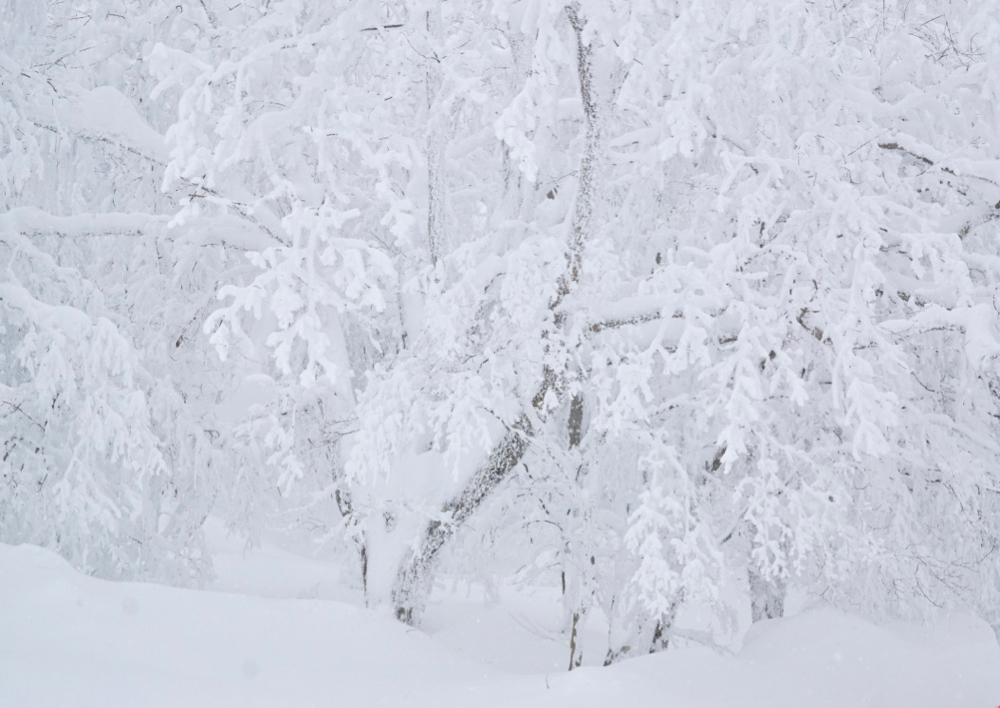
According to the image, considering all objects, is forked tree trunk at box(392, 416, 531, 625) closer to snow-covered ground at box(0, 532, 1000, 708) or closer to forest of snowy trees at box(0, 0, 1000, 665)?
forest of snowy trees at box(0, 0, 1000, 665)

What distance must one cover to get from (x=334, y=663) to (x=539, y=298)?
2.91m

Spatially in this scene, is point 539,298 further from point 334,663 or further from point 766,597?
point 766,597

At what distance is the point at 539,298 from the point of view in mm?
6426

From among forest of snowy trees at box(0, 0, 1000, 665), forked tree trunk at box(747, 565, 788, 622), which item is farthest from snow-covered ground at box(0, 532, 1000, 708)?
forked tree trunk at box(747, 565, 788, 622)

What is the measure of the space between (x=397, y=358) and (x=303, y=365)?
2.27 meters

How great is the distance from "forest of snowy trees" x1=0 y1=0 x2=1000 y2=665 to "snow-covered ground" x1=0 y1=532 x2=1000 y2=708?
0.55m

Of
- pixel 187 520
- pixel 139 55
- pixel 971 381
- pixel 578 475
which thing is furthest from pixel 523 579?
pixel 139 55

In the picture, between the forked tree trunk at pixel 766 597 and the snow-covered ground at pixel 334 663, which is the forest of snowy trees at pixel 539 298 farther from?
the snow-covered ground at pixel 334 663

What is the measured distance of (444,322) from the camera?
622 centimetres

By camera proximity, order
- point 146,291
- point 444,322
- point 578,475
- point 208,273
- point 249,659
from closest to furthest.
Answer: point 249,659, point 444,322, point 578,475, point 146,291, point 208,273

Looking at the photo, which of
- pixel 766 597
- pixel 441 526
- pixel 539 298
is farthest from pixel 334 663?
pixel 766 597

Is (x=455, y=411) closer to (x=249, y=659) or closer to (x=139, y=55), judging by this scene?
(x=249, y=659)

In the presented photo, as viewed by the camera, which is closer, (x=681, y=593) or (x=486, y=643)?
(x=681, y=593)

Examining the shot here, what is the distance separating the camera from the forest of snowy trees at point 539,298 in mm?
5949
